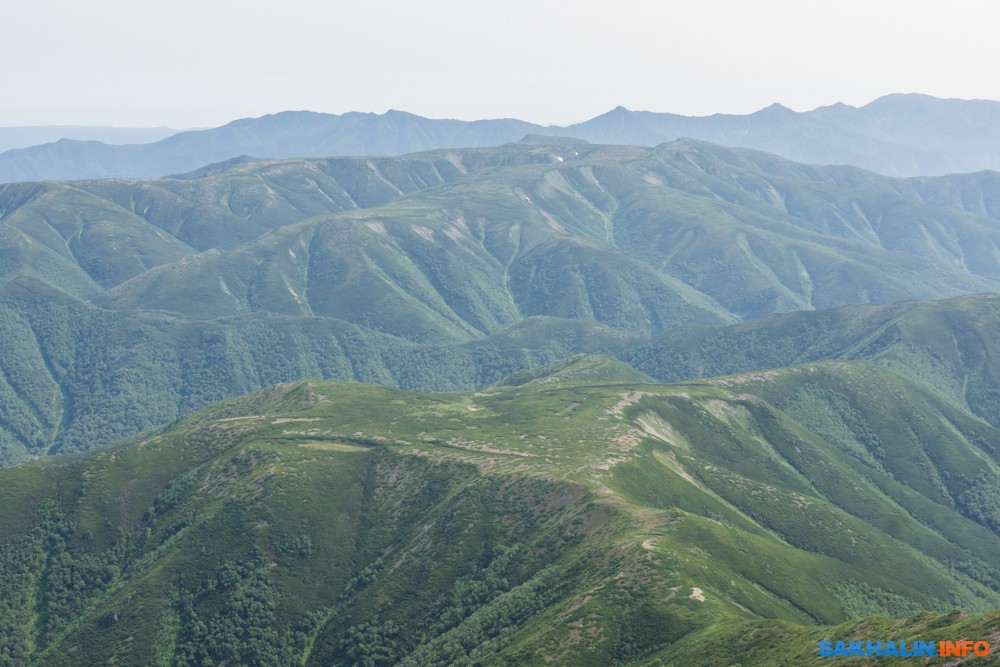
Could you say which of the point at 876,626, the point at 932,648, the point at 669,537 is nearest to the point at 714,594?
the point at 669,537

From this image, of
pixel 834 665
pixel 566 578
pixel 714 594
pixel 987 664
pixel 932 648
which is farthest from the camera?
pixel 566 578

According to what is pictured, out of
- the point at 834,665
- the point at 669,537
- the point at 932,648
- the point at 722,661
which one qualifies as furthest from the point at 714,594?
the point at 932,648

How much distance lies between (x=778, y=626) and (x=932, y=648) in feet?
155

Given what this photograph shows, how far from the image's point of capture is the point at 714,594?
17800 cm

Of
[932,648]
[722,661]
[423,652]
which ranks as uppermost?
[932,648]

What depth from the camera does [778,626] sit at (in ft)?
494

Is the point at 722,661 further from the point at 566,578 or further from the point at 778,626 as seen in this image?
the point at 566,578

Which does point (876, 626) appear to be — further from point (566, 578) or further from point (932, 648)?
point (566, 578)

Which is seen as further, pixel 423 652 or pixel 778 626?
pixel 423 652

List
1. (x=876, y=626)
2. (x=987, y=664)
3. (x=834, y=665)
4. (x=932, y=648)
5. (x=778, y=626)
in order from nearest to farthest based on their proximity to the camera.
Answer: (x=987, y=664), (x=932, y=648), (x=834, y=665), (x=876, y=626), (x=778, y=626)

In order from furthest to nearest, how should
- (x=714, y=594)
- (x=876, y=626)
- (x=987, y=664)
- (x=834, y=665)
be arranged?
(x=714, y=594) → (x=876, y=626) → (x=834, y=665) → (x=987, y=664)

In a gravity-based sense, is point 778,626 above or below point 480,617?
above

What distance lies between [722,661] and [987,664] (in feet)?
182

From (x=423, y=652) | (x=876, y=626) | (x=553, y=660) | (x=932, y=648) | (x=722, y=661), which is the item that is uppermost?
(x=932, y=648)
